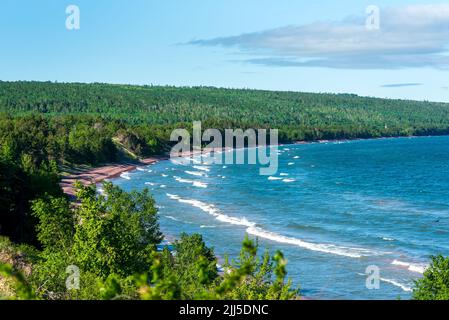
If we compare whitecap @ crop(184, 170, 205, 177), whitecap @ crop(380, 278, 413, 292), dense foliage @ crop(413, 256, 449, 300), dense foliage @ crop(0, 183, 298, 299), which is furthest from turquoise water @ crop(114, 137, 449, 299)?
dense foliage @ crop(0, 183, 298, 299)

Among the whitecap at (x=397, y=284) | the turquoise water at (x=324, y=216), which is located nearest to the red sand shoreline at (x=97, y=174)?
the turquoise water at (x=324, y=216)

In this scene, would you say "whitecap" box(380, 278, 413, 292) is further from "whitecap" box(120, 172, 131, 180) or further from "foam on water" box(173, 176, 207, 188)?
"whitecap" box(120, 172, 131, 180)

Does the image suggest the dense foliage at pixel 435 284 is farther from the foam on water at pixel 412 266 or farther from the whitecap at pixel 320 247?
the whitecap at pixel 320 247

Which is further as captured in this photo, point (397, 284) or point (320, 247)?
point (320, 247)

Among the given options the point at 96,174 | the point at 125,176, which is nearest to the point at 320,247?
the point at 125,176

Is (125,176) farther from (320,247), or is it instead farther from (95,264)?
(95,264)

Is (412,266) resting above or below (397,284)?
above

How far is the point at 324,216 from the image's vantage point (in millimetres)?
82000

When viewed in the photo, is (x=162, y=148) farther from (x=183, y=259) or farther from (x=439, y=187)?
(x=183, y=259)

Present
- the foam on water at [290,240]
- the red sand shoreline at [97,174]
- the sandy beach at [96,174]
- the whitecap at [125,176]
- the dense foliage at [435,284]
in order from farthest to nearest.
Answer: the whitecap at [125,176] < the sandy beach at [96,174] < the red sand shoreline at [97,174] < the foam on water at [290,240] < the dense foliage at [435,284]

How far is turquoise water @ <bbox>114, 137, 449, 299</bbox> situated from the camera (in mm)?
54344

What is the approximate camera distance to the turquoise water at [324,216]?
178ft

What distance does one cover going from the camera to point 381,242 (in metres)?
65.8
